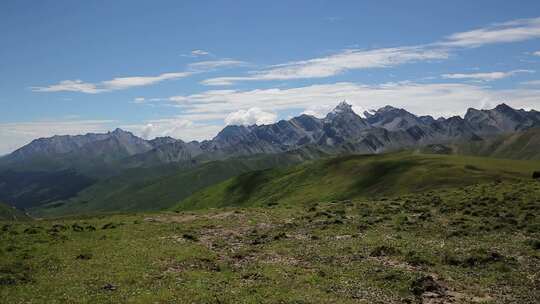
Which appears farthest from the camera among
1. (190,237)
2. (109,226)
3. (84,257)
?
(109,226)

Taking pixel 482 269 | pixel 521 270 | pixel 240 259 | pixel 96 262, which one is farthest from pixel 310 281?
pixel 96 262

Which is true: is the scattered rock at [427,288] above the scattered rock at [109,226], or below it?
below

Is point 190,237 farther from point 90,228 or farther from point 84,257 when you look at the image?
point 90,228

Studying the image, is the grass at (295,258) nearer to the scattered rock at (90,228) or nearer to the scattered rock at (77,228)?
the scattered rock at (77,228)

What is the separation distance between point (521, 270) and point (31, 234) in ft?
159

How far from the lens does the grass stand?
28734 mm

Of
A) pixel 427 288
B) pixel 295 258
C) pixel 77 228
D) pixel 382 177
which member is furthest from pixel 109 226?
pixel 382 177

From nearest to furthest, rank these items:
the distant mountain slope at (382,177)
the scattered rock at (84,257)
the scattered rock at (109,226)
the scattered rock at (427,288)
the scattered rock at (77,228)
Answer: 1. the scattered rock at (427,288)
2. the scattered rock at (84,257)
3. the scattered rock at (77,228)
4. the scattered rock at (109,226)
5. the distant mountain slope at (382,177)

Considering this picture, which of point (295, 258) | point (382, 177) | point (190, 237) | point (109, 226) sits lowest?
point (382, 177)

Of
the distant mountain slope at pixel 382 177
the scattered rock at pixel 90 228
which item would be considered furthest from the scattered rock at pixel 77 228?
the distant mountain slope at pixel 382 177

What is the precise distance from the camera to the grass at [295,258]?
94.3 feet

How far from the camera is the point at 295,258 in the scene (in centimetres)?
3866

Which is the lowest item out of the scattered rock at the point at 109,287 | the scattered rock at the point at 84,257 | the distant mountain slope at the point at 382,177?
the distant mountain slope at the point at 382,177

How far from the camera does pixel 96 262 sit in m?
37.8
